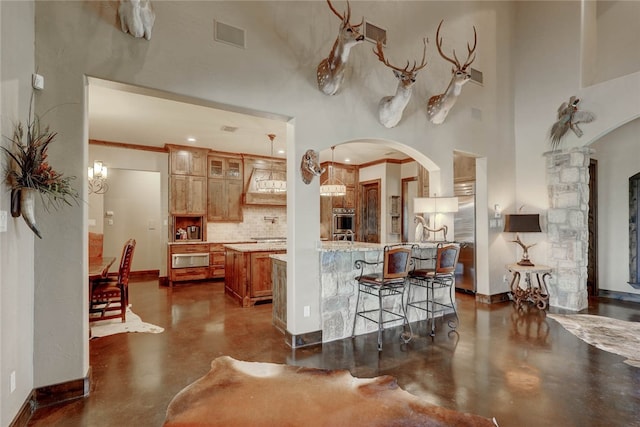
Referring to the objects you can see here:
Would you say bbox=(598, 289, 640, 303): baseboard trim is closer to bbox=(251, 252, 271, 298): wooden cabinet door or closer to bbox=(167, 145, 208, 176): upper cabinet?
bbox=(251, 252, 271, 298): wooden cabinet door

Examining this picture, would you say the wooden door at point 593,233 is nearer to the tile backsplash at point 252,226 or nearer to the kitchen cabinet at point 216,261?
the tile backsplash at point 252,226

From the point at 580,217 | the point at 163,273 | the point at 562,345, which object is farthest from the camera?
the point at 163,273

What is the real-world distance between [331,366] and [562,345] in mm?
2658

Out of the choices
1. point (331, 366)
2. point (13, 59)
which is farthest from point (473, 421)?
point (13, 59)

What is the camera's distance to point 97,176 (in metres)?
5.84

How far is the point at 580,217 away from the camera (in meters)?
4.93

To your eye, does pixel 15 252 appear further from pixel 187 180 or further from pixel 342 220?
pixel 342 220

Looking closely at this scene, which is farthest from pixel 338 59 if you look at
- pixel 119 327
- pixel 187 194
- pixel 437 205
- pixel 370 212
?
pixel 370 212

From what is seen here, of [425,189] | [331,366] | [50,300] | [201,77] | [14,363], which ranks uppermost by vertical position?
[201,77]

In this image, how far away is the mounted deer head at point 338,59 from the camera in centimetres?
329

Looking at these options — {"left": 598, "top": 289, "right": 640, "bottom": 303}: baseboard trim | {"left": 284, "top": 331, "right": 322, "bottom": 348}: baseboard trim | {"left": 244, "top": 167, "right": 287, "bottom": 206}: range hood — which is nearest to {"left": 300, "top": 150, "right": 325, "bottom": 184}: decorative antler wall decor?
{"left": 284, "top": 331, "right": 322, "bottom": 348}: baseboard trim

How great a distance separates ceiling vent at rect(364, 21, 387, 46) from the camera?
4.20 m

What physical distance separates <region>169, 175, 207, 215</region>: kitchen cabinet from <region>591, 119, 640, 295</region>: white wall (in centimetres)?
807

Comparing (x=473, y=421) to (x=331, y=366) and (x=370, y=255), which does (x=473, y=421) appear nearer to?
(x=331, y=366)
